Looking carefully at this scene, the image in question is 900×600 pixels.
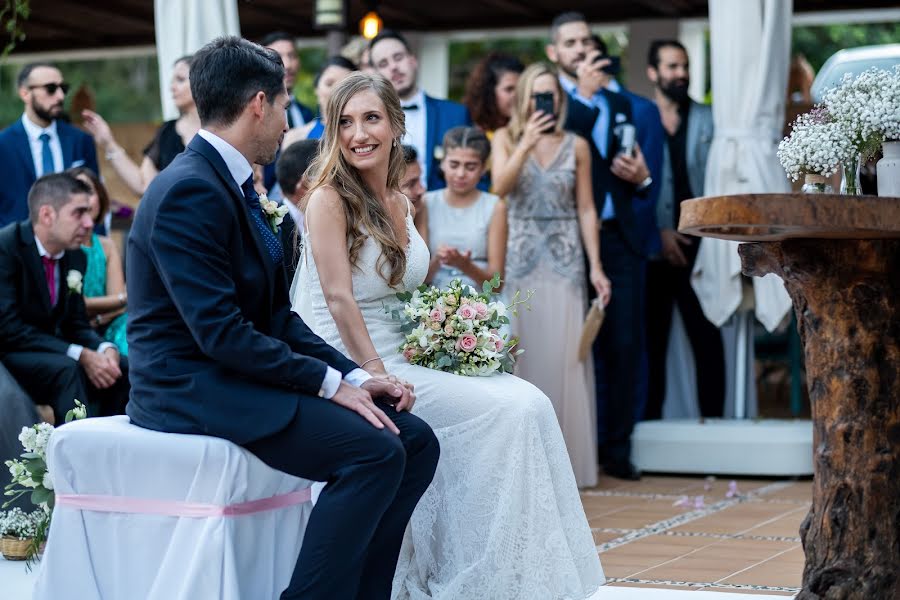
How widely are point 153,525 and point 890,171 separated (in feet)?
7.51

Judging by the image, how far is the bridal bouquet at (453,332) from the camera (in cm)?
447

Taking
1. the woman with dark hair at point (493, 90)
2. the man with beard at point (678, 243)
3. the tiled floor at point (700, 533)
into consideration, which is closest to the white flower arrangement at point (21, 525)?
the tiled floor at point (700, 533)

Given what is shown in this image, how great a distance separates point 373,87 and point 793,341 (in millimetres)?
5114

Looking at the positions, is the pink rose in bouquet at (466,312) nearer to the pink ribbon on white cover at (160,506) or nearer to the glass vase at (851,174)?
the pink ribbon on white cover at (160,506)

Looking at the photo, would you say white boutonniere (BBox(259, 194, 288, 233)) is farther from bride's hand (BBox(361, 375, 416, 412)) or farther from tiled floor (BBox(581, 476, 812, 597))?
tiled floor (BBox(581, 476, 812, 597))

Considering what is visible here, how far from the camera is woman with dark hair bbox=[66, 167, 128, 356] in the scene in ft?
22.8

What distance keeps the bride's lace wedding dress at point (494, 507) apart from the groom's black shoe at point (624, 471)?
10.7 feet

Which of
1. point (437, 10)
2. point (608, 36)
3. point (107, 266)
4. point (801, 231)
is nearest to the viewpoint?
point (801, 231)

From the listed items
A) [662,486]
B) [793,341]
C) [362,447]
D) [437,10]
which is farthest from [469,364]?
[437,10]

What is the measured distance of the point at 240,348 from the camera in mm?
3516

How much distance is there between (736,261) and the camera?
752cm

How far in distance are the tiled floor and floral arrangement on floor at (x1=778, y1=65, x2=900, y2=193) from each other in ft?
5.02

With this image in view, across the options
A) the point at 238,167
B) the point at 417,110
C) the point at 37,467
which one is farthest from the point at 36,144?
the point at 238,167

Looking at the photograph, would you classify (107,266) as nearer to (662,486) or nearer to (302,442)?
(662,486)
